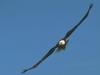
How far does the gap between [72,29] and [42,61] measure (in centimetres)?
376

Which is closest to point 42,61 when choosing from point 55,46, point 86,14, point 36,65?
point 36,65

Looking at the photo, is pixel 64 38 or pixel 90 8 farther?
pixel 64 38

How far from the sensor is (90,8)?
82.8 ft

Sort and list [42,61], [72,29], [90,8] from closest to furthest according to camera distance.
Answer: [90,8] < [42,61] < [72,29]

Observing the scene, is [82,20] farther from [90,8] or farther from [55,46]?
[55,46]

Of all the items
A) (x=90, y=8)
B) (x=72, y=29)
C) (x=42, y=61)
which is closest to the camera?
(x=90, y=8)

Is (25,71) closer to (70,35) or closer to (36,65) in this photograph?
(36,65)

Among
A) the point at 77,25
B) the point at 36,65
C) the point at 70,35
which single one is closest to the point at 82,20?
the point at 77,25

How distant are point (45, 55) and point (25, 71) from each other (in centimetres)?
245

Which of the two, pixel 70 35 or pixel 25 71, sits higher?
pixel 70 35

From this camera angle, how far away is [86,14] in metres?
26.7

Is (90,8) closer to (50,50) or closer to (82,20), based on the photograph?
(82,20)

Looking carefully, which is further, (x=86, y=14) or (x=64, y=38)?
(x=64, y=38)

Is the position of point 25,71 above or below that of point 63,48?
below
